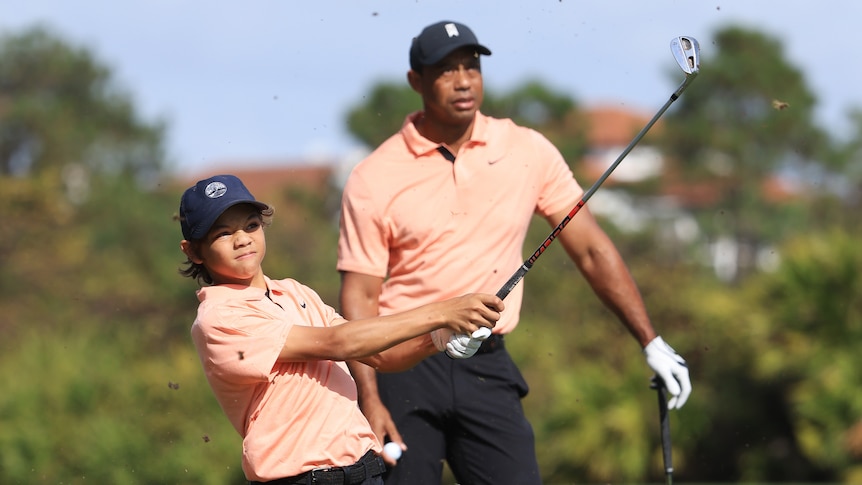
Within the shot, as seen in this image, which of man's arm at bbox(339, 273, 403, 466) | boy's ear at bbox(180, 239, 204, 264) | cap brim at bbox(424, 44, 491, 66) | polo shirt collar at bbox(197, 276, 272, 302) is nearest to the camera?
polo shirt collar at bbox(197, 276, 272, 302)

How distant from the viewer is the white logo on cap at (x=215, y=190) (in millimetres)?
Answer: 4199

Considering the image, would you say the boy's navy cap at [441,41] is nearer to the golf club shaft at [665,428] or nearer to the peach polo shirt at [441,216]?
the peach polo shirt at [441,216]

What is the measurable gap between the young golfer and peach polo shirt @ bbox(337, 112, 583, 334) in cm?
107

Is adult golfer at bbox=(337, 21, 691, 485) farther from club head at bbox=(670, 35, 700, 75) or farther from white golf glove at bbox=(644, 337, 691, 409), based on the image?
club head at bbox=(670, 35, 700, 75)

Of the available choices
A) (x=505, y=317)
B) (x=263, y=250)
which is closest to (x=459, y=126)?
(x=505, y=317)

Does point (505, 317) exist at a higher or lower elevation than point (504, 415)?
higher

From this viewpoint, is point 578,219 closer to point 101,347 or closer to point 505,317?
point 505,317

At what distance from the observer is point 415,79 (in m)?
5.93

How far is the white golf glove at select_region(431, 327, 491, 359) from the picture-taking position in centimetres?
413

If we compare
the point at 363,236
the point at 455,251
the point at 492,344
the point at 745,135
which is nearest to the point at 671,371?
the point at 492,344

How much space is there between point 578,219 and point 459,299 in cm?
184

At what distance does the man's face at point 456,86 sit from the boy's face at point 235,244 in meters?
1.53

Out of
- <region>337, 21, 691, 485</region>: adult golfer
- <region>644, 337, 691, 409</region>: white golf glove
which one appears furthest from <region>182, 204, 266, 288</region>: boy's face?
<region>644, 337, 691, 409</region>: white golf glove

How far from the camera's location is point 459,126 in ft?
18.5
